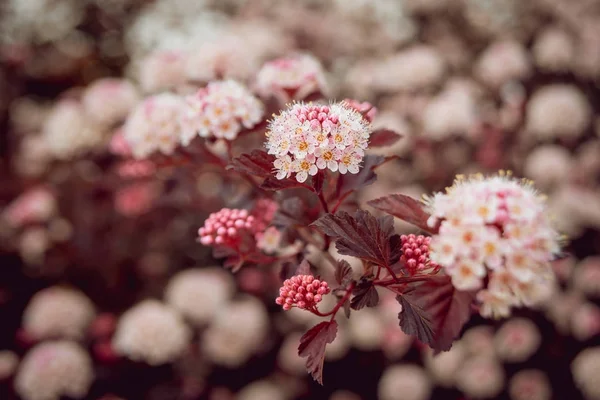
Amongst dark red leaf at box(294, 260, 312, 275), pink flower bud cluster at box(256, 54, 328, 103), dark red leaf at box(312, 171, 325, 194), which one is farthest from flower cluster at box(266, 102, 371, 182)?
pink flower bud cluster at box(256, 54, 328, 103)

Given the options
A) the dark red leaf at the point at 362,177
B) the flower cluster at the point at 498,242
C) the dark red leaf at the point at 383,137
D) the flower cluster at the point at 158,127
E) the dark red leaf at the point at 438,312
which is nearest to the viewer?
the flower cluster at the point at 498,242

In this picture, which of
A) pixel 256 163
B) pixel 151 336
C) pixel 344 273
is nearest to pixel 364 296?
pixel 344 273

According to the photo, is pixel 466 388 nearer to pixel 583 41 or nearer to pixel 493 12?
pixel 583 41

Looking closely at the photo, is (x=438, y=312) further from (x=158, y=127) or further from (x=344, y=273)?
(x=158, y=127)

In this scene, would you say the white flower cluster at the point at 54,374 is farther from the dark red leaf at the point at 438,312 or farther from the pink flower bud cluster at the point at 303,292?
the dark red leaf at the point at 438,312

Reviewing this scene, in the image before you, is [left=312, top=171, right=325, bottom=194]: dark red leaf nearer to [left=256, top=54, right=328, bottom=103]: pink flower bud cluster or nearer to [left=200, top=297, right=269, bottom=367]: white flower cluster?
[left=256, top=54, right=328, bottom=103]: pink flower bud cluster

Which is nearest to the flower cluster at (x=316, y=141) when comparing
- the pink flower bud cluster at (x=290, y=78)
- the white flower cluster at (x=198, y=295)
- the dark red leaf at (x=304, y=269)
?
the dark red leaf at (x=304, y=269)
